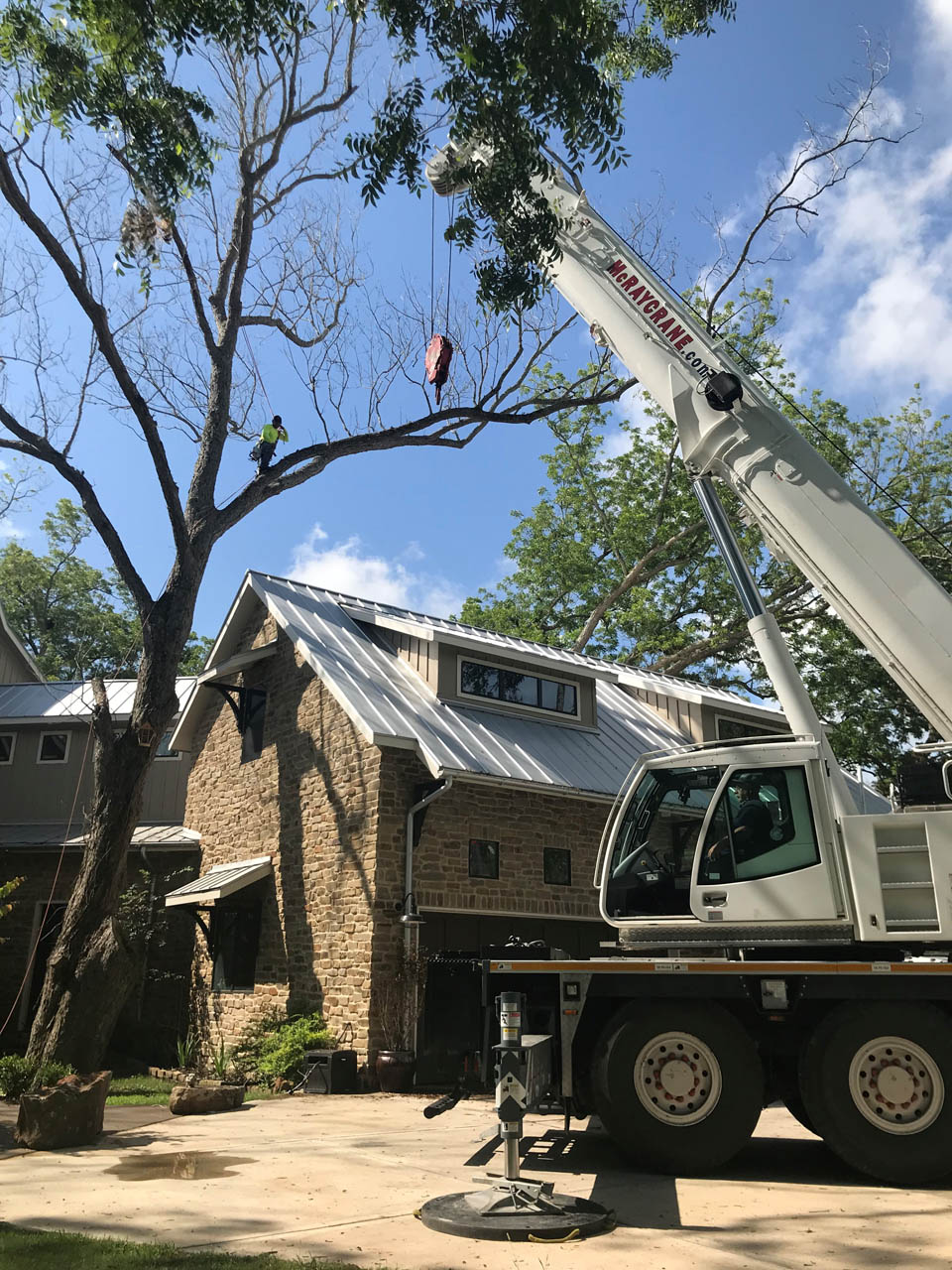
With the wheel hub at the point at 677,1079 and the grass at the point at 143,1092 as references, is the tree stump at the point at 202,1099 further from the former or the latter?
the wheel hub at the point at 677,1079

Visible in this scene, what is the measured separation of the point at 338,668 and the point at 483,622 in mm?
18741

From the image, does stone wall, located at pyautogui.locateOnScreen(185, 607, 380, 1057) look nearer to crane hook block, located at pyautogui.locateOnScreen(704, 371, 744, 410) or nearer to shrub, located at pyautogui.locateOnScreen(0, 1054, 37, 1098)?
shrub, located at pyautogui.locateOnScreen(0, 1054, 37, 1098)

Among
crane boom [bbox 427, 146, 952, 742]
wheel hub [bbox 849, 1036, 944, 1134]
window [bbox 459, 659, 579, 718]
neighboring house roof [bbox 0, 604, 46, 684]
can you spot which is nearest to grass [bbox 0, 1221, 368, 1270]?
wheel hub [bbox 849, 1036, 944, 1134]

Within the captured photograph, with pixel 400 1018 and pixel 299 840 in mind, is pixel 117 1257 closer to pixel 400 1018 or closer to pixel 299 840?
pixel 400 1018

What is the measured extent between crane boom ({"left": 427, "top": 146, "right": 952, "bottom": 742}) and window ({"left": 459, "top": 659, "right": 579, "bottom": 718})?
24.9 feet

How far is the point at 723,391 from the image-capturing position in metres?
8.77

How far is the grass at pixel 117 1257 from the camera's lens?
4520 mm

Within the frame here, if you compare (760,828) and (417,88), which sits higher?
(417,88)

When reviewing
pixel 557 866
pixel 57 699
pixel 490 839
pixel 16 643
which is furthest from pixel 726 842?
pixel 16 643

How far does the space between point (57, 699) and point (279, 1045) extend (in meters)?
11.8

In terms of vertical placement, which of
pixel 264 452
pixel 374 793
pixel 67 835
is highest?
pixel 264 452

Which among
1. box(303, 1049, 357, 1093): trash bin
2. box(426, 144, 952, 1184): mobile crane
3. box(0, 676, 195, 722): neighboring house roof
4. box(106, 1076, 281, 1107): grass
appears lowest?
box(106, 1076, 281, 1107): grass

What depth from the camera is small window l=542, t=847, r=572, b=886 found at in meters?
15.4

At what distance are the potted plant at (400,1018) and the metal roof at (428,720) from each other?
8.70 feet
